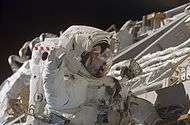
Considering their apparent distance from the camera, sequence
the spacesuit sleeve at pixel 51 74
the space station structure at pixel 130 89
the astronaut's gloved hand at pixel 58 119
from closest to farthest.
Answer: the spacesuit sleeve at pixel 51 74
the astronaut's gloved hand at pixel 58 119
the space station structure at pixel 130 89

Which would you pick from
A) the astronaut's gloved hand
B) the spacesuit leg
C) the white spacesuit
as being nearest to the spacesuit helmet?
the white spacesuit

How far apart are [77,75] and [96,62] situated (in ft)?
0.53

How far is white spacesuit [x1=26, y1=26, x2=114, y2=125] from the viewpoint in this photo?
Result: 14.3ft

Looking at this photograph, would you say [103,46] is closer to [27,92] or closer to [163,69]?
[163,69]

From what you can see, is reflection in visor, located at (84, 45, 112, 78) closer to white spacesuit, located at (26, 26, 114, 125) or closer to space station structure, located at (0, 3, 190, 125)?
white spacesuit, located at (26, 26, 114, 125)

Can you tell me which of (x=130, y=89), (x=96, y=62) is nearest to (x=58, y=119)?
(x=96, y=62)

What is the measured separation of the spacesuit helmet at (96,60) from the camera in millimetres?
4531

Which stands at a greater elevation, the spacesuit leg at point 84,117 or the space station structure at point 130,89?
the space station structure at point 130,89

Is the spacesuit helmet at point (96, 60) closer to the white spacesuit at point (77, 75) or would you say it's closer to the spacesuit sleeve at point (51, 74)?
the white spacesuit at point (77, 75)

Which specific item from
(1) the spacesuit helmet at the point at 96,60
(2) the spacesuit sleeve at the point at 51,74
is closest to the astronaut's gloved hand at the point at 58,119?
(2) the spacesuit sleeve at the point at 51,74

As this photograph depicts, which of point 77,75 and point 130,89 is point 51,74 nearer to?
point 77,75

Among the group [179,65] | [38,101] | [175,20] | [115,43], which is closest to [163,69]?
[179,65]

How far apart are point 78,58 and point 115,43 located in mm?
296

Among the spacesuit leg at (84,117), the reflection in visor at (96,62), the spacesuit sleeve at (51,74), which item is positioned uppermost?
the reflection in visor at (96,62)
